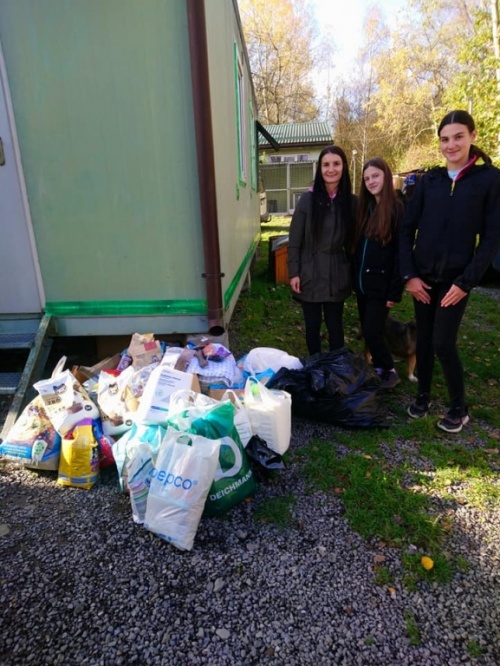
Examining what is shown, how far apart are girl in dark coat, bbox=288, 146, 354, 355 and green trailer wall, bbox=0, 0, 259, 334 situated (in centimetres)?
65

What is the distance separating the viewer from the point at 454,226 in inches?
102

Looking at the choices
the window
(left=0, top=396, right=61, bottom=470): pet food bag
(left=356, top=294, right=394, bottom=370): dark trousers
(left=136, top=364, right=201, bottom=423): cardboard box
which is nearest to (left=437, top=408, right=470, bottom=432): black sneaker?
(left=356, top=294, right=394, bottom=370): dark trousers

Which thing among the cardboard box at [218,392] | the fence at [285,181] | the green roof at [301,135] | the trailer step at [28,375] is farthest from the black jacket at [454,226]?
the fence at [285,181]

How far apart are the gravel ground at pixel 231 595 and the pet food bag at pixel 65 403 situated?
460 mm

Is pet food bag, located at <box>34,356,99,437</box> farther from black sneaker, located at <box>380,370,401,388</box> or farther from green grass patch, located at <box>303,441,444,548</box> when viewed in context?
black sneaker, located at <box>380,370,401,388</box>

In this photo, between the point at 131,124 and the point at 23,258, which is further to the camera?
the point at 23,258

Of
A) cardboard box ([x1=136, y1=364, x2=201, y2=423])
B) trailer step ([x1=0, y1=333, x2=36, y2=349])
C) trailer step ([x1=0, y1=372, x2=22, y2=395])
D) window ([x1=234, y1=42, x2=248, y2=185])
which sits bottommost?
trailer step ([x1=0, y1=372, x2=22, y2=395])

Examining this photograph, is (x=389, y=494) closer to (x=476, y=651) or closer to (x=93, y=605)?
(x=476, y=651)

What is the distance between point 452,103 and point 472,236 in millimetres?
8804

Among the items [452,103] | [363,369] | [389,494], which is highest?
[452,103]

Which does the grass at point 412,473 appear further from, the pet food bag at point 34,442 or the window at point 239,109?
the window at point 239,109

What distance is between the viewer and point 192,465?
1.95 meters

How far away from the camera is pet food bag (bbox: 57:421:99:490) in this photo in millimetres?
2459

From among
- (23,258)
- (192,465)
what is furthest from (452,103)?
(192,465)
